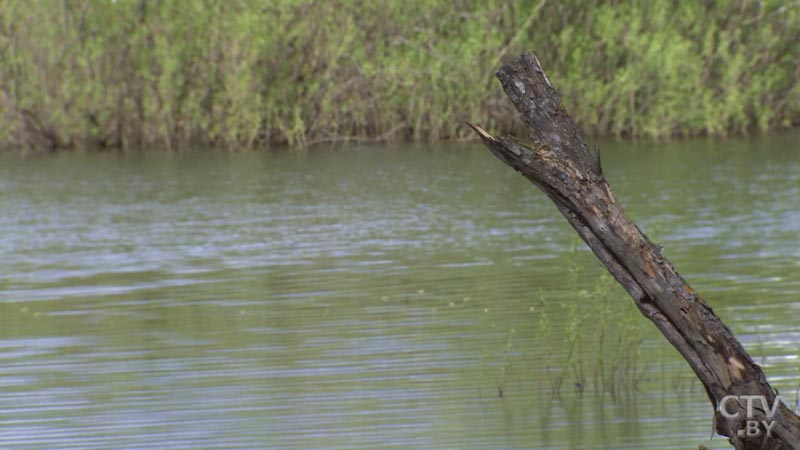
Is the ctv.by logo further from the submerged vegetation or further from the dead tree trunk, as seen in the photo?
the submerged vegetation

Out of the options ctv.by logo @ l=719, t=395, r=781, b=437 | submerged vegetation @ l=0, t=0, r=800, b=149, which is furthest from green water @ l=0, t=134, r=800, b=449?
submerged vegetation @ l=0, t=0, r=800, b=149

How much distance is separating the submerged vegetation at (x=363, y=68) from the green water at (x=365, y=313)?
8628 millimetres

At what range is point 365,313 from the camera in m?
10.7

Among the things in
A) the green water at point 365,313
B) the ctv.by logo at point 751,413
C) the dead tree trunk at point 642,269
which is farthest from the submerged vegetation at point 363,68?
the ctv.by logo at point 751,413

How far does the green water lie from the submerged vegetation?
863 cm

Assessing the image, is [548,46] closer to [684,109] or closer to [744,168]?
[684,109]

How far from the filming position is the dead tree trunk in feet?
16.0

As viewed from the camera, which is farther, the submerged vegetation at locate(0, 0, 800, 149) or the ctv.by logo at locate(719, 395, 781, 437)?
the submerged vegetation at locate(0, 0, 800, 149)

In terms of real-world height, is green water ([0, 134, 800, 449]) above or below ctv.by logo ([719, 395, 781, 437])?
below

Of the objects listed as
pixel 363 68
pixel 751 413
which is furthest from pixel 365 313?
pixel 363 68

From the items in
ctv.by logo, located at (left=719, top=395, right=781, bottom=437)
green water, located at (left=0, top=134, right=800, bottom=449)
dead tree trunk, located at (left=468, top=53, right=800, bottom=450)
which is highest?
dead tree trunk, located at (left=468, top=53, right=800, bottom=450)

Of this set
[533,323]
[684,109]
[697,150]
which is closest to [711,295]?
[533,323]

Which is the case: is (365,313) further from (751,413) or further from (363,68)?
(363,68)

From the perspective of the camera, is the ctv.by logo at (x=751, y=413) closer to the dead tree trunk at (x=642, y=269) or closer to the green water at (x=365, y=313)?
the dead tree trunk at (x=642, y=269)
